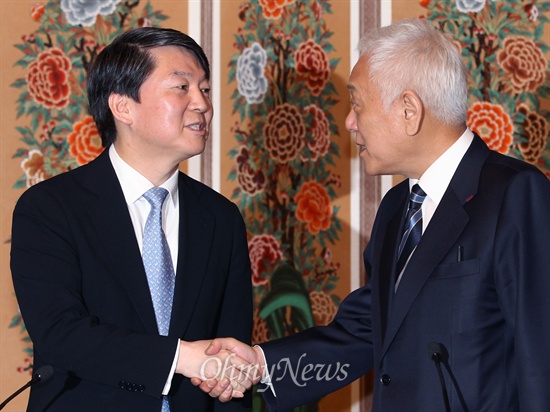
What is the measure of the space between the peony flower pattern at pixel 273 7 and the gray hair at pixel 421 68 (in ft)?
4.51

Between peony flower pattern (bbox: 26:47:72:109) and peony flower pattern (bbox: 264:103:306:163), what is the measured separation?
2.55 ft

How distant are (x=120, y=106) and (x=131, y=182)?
23 centimetres

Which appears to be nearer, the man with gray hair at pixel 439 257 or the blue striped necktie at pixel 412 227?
the man with gray hair at pixel 439 257

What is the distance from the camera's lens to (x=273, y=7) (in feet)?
12.4

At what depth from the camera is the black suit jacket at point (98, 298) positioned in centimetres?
234

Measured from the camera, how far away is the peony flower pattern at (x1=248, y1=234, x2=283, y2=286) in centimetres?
376

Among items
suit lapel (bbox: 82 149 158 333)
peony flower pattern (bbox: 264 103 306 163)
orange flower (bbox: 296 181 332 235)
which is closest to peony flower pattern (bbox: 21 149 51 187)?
peony flower pattern (bbox: 264 103 306 163)

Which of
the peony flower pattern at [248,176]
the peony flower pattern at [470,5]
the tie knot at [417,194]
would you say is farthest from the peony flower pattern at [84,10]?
the tie knot at [417,194]

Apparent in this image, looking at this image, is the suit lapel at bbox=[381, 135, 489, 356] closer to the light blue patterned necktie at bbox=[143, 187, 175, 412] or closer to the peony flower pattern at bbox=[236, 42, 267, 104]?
the light blue patterned necktie at bbox=[143, 187, 175, 412]

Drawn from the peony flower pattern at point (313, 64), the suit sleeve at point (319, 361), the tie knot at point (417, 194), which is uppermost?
the peony flower pattern at point (313, 64)

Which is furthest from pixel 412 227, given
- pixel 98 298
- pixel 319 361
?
pixel 98 298

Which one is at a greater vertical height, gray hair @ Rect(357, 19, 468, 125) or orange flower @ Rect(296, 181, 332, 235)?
gray hair @ Rect(357, 19, 468, 125)

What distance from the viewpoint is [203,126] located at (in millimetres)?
2658

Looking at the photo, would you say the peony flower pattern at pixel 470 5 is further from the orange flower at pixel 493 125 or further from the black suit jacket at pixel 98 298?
the black suit jacket at pixel 98 298
